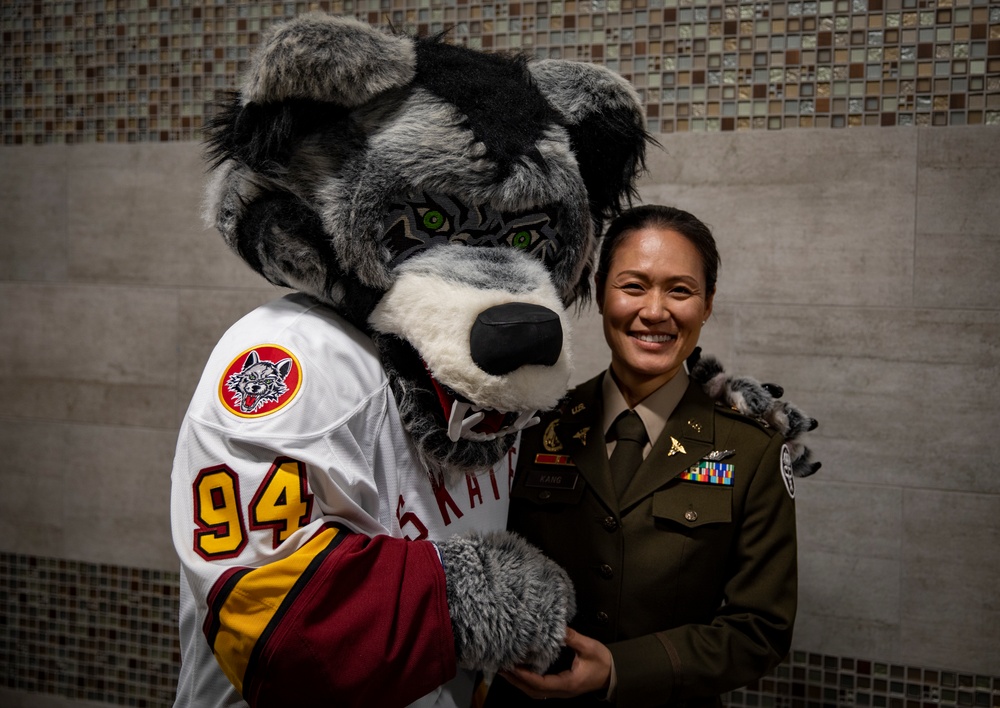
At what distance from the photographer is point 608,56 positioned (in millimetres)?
1947

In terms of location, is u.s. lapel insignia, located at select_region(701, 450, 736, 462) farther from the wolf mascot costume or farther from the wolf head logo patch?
the wolf head logo patch

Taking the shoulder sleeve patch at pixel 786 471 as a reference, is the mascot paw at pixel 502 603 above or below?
below

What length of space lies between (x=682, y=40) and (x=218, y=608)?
5.07 ft

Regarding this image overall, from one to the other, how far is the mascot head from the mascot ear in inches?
2.4

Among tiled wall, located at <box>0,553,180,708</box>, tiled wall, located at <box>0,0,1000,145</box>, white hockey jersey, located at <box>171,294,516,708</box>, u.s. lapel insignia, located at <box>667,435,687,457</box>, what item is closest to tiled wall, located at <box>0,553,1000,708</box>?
tiled wall, located at <box>0,553,180,708</box>

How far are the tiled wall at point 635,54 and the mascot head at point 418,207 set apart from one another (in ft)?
1.82

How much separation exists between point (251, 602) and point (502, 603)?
282 millimetres

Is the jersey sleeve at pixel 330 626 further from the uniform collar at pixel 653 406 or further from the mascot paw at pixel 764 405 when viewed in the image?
the mascot paw at pixel 764 405

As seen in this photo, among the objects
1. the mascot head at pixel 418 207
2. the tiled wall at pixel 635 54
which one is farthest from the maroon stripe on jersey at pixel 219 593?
the tiled wall at pixel 635 54

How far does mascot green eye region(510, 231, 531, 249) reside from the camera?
3.58 feet

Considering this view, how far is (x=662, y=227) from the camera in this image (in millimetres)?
1278

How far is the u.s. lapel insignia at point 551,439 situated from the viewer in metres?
1.35

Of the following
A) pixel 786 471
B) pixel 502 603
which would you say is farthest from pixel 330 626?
pixel 786 471

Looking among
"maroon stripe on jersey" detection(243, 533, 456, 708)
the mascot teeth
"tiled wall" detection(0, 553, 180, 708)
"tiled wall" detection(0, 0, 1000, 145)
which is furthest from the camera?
"tiled wall" detection(0, 553, 180, 708)
